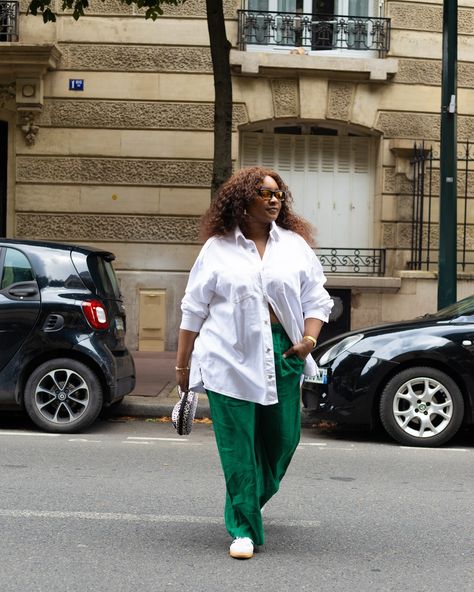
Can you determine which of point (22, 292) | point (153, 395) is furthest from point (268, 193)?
point (153, 395)

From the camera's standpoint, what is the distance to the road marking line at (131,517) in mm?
5207

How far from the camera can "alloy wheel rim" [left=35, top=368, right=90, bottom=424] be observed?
A: 818 cm

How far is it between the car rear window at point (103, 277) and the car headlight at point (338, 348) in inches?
78.7

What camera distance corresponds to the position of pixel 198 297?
4527 millimetres

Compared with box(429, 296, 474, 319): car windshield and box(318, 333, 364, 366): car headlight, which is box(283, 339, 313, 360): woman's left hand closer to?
box(318, 333, 364, 366): car headlight

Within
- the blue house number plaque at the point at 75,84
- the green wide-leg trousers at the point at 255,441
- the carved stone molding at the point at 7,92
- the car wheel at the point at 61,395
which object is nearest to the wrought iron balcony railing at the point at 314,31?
the blue house number plaque at the point at 75,84

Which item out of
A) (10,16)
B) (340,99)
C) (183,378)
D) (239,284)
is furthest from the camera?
(340,99)

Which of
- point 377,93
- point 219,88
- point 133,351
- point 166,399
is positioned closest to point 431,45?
point 377,93

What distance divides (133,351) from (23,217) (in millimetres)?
2628

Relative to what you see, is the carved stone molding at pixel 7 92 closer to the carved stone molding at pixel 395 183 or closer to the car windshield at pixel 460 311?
the carved stone molding at pixel 395 183

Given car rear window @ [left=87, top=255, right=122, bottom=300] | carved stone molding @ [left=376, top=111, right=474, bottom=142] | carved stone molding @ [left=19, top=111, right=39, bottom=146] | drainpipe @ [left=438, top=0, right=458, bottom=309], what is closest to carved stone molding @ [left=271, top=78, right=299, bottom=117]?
carved stone molding @ [left=376, top=111, right=474, bottom=142]

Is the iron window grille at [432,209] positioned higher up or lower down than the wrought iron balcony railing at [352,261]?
higher up

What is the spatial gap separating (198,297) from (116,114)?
10.4 metres

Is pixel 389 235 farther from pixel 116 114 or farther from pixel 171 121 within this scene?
pixel 116 114
